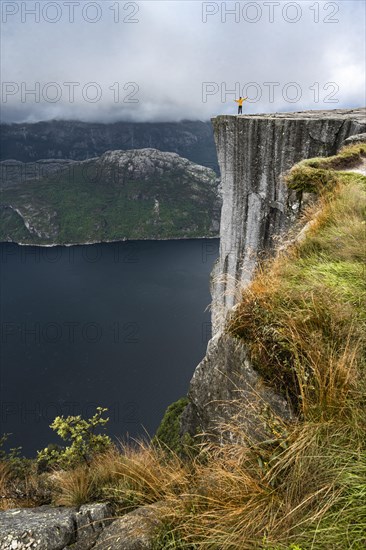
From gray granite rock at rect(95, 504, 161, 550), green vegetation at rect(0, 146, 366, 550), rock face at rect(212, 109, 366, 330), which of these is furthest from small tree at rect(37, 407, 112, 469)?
rock face at rect(212, 109, 366, 330)

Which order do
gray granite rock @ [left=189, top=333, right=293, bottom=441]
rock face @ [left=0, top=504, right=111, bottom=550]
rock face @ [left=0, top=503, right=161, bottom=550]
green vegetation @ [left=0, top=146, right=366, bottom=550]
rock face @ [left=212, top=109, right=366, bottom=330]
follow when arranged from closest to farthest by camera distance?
green vegetation @ [left=0, top=146, right=366, bottom=550] < rock face @ [left=0, top=503, right=161, bottom=550] < gray granite rock @ [left=189, top=333, right=293, bottom=441] < rock face @ [left=0, top=504, right=111, bottom=550] < rock face @ [left=212, top=109, right=366, bottom=330]

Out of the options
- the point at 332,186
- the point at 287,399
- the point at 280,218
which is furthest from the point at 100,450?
the point at 280,218

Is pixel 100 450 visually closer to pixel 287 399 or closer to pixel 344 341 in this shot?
pixel 287 399

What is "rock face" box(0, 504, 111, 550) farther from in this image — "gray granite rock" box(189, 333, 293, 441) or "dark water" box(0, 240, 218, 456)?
"dark water" box(0, 240, 218, 456)

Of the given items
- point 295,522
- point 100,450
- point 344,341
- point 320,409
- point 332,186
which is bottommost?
point 100,450

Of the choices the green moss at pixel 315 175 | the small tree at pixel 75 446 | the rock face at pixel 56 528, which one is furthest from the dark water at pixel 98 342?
the rock face at pixel 56 528

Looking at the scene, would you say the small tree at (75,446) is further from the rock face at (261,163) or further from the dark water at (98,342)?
the dark water at (98,342)

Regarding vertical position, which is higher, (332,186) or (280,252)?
(332,186)

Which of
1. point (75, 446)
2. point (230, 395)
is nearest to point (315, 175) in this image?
point (230, 395)
